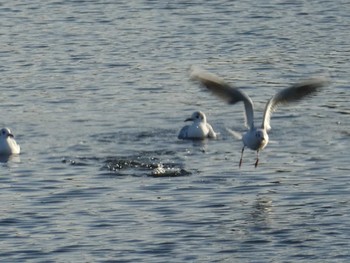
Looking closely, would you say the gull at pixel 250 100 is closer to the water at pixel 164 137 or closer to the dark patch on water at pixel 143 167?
the water at pixel 164 137

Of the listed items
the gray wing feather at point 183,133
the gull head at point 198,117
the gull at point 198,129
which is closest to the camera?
the gull at point 198,129

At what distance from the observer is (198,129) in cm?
2339

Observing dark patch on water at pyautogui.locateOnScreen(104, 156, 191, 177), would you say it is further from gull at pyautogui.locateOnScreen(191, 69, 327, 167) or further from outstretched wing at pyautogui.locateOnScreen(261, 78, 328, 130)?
outstretched wing at pyautogui.locateOnScreen(261, 78, 328, 130)

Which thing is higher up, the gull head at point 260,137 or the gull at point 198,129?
the gull head at point 260,137

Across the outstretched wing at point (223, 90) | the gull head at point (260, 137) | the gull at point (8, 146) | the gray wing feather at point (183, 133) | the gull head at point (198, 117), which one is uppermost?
the outstretched wing at point (223, 90)

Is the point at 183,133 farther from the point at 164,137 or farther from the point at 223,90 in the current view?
the point at 223,90

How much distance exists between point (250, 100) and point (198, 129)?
327 centimetres

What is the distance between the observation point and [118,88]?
91.7 ft

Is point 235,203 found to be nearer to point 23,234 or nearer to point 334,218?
point 334,218

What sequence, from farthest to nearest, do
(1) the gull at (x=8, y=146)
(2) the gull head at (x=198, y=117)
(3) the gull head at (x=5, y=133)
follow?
(2) the gull head at (x=198, y=117) < (3) the gull head at (x=5, y=133) < (1) the gull at (x=8, y=146)

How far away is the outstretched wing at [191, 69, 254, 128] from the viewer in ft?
66.9

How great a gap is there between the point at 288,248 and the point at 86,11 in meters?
21.9

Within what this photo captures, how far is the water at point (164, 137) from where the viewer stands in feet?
56.9

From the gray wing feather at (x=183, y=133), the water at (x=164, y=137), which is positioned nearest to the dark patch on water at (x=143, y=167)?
the water at (x=164, y=137)
